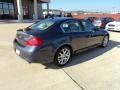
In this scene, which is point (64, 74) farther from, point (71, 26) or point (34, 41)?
point (71, 26)

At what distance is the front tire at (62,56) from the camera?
17.5 ft

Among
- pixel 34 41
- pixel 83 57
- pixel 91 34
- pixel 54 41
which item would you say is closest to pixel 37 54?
pixel 34 41

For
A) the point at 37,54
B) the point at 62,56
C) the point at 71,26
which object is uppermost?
the point at 71,26

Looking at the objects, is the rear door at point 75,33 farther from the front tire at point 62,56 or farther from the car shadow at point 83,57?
the car shadow at point 83,57

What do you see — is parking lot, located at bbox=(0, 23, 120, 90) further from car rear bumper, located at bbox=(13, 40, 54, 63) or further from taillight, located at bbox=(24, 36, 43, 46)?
taillight, located at bbox=(24, 36, 43, 46)

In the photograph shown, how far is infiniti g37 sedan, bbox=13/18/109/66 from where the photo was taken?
4824 millimetres

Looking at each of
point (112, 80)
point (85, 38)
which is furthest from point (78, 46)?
point (112, 80)

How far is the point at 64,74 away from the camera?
481 cm

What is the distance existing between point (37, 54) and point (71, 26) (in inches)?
70.2

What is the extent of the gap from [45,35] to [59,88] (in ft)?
5.53

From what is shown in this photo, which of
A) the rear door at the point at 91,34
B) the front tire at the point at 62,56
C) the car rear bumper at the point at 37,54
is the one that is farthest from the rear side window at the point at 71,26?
the car rear bumper at the point at 37,54

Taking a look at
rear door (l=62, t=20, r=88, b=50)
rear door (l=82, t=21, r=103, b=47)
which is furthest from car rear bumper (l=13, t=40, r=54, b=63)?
rear door (l=82, t=21, r=103, b=47)

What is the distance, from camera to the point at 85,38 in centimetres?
630

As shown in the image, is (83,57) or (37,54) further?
(83,57)
